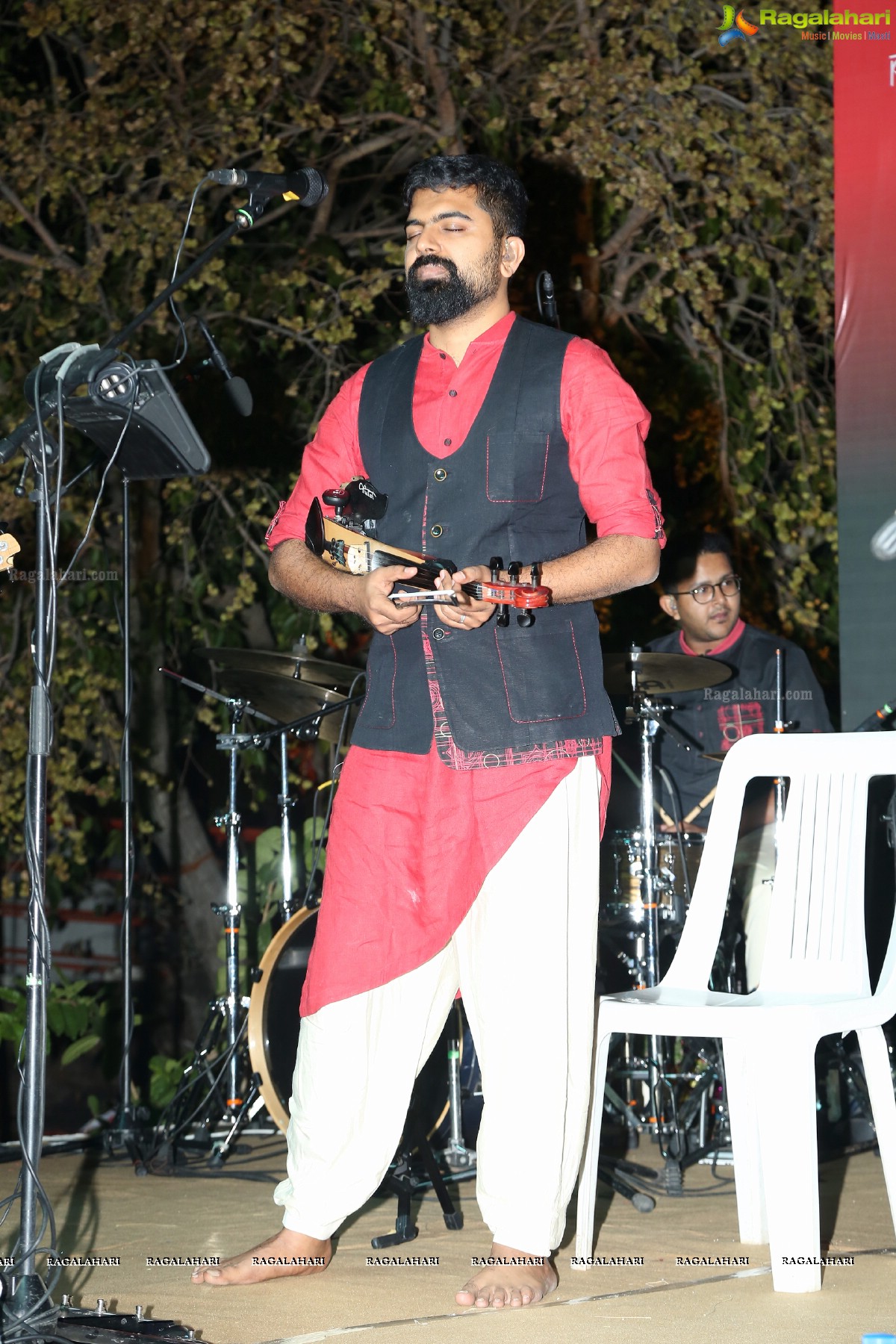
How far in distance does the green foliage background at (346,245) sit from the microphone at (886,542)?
1.08 metres

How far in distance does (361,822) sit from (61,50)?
5.10 meters

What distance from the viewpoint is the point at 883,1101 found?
2.81 m

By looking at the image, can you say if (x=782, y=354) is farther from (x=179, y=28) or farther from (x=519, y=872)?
(x=519, y=872)

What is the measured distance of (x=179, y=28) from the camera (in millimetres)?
5117

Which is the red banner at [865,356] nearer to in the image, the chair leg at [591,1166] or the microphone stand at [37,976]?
the chair leg at [591,1166]

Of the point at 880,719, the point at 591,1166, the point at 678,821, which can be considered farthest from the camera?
the point at 678,821

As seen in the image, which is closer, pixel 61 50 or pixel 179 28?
pixel 179 28

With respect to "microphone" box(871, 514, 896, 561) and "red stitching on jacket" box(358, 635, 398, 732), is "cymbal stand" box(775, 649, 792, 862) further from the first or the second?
"red stitching on jacket" box(358, 635, 398, 732)

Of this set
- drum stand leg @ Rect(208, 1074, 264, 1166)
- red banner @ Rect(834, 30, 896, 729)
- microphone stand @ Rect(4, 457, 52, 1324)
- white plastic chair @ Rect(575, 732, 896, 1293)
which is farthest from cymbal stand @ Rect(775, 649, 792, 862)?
microphone stand @ Rect(4, 457, 52, 1324)

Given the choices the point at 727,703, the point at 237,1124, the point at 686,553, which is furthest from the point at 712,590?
the point at 237,1124

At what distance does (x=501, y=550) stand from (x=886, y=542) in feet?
6.04

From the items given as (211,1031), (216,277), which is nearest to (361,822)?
(211,1031)

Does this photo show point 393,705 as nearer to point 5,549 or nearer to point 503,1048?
point 503,1048

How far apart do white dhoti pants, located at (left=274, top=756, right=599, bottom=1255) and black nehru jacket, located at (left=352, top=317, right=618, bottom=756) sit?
0.55ft
